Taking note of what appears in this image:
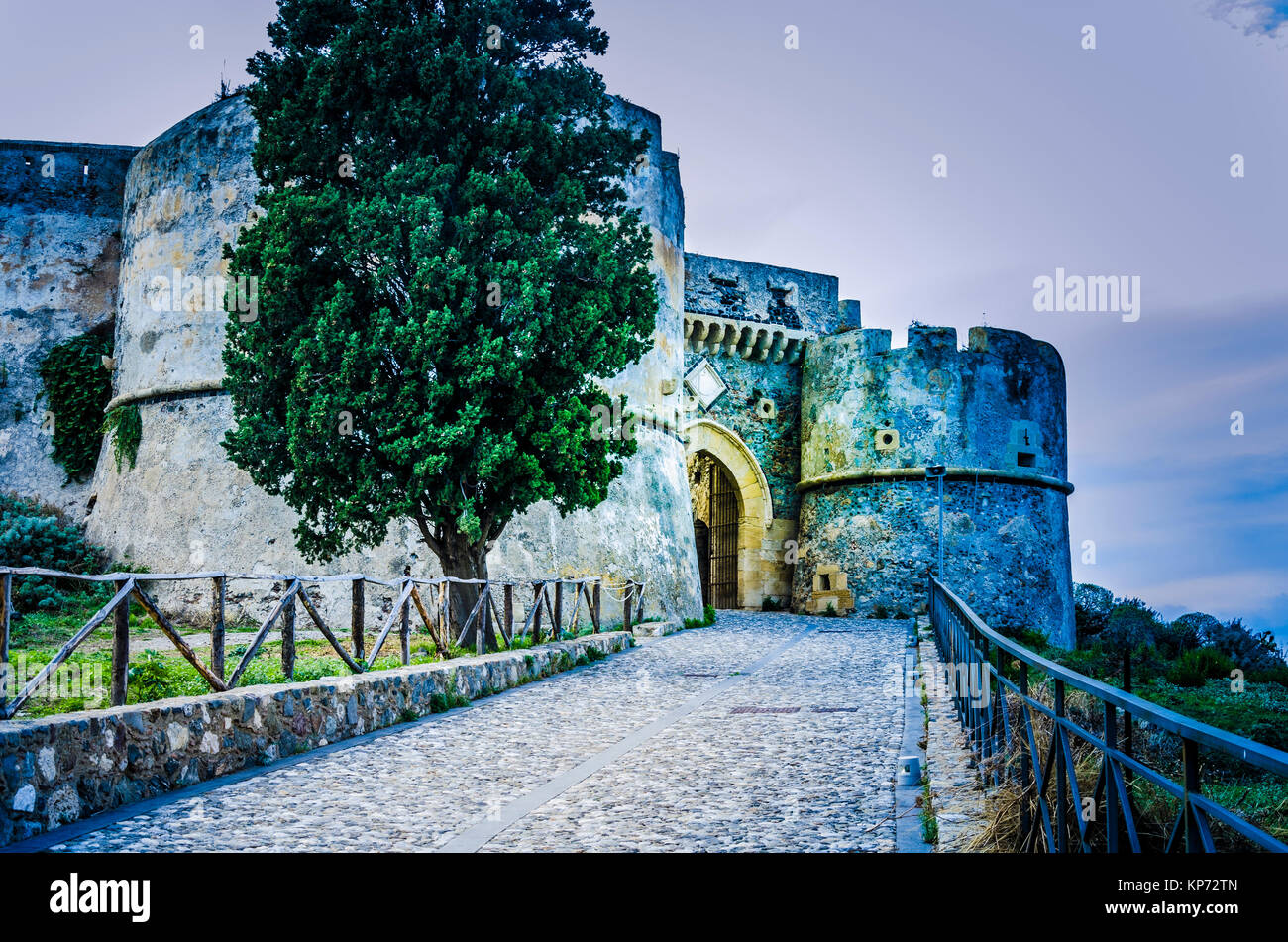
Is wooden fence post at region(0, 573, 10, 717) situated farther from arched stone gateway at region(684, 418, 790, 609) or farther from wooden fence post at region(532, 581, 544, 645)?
arched stone gateway at region(684, 418, 790, 609)

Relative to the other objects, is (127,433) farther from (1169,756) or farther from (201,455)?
(1169,756)

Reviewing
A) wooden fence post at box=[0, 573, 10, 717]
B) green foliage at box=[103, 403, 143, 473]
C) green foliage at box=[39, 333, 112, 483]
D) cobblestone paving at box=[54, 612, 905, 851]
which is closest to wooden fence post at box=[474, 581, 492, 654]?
cobblestone paving at box=[54, 612, 905, 851]

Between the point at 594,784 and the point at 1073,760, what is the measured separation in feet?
8.68

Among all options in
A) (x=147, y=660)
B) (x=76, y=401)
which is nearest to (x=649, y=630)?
(x=147, y=660)

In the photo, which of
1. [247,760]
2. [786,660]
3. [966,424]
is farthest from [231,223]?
[966,424]

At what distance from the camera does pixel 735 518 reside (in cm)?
2608

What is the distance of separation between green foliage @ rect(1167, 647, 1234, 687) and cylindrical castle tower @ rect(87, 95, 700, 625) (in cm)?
788

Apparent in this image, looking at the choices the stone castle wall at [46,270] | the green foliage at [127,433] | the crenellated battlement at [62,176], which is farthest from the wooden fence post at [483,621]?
the crenellated battlement at [62,176]

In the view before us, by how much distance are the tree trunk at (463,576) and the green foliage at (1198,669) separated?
31.9 feet

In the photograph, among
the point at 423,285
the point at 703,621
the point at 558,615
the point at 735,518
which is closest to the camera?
the point at 423,285

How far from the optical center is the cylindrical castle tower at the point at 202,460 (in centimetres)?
1539

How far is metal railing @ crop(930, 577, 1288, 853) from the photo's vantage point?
2.36 meters

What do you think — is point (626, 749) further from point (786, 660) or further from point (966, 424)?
point (966, 424)
